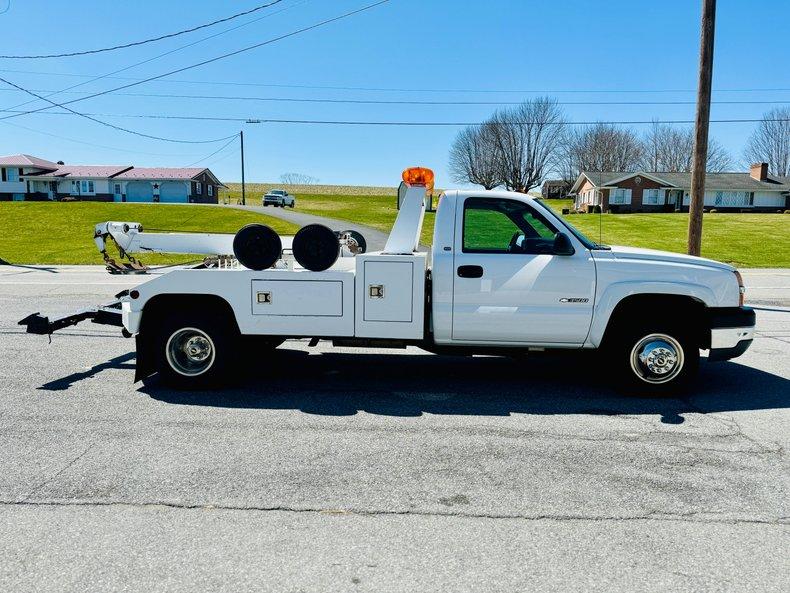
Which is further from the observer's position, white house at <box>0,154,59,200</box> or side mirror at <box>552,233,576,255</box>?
white house at <box>0,154,59,200</box>

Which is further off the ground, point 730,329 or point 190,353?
point 730,329

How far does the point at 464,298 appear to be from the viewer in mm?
6078

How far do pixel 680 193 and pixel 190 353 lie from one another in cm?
7102

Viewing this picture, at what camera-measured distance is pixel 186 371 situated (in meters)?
6.42

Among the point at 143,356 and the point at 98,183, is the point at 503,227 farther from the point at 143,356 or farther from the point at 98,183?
the point at 98,183

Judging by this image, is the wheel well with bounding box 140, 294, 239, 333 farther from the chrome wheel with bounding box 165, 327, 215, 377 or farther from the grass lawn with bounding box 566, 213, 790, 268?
the grass lawn with bounding box 566, 213, 790, 268

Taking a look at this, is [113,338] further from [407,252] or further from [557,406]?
[557,406]

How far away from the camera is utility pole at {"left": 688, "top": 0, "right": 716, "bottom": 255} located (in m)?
13.4

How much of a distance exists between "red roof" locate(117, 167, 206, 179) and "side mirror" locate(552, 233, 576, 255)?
73739mm

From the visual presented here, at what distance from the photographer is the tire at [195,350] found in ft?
20.7

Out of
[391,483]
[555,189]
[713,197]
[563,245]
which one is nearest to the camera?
[391,483]

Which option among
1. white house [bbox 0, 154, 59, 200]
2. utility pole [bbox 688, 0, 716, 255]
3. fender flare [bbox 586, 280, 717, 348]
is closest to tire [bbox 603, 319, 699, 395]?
fender flare [bbox 586, 280, 717, 348]

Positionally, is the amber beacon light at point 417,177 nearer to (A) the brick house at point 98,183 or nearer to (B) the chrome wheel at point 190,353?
(B) the chrome wheel at point 190,353

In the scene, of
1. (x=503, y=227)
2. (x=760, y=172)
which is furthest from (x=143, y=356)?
(x=760, y=172)
